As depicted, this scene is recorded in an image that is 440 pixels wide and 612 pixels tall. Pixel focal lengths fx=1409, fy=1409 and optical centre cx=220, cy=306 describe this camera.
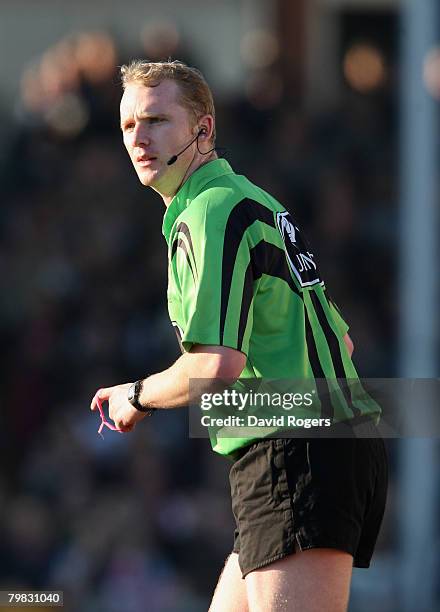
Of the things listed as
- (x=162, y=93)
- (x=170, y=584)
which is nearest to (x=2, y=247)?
(x=170, y=584)

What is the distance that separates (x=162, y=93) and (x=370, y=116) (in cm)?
850

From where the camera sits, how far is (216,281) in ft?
13.0

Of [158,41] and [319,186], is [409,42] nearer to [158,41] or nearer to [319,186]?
[319,186]

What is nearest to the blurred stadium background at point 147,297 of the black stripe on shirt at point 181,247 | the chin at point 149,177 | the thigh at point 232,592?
the thigh at point 232,592

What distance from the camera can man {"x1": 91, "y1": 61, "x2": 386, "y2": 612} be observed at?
13.1 feet

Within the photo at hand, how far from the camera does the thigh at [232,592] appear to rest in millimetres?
4348

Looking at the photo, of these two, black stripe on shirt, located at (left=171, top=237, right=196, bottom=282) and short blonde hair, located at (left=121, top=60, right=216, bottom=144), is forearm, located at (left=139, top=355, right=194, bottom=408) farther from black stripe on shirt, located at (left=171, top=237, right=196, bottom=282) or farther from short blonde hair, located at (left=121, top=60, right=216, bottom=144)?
short blonde hair, located at (left=121, top=60, right=216, bottom=144)

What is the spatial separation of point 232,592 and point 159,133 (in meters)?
1.44

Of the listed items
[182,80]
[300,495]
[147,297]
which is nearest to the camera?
[300,495]

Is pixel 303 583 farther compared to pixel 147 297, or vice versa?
pixel 147 297

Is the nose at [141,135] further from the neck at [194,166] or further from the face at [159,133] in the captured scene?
the neck at [194,166]

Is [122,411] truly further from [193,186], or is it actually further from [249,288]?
[193,186]

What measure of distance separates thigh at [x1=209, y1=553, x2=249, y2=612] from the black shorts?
203mm

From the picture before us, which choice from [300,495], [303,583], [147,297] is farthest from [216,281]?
[147,297]
